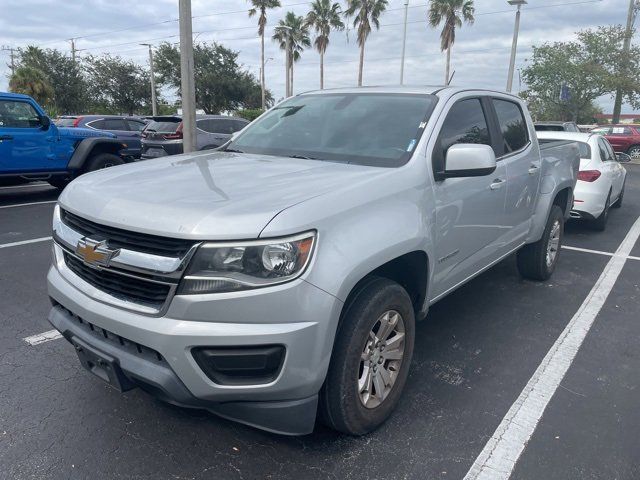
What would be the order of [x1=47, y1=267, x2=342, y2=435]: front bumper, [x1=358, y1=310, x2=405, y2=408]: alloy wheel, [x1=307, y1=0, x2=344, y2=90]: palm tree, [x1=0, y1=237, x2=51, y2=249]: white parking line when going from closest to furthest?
[x1=47, y1=267, x2=342, y2=435]: front bumper, [x1=358, y1=310, x2=405, y2=408]: alloy wheel, [x1=0, y1=237, x2=51, y2=249]: white parking line, [x1=307, y1=0, x2=344, y2=90]: palm tree

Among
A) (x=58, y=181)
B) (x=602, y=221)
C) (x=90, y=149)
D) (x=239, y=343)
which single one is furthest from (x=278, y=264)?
(x=58, y=181)

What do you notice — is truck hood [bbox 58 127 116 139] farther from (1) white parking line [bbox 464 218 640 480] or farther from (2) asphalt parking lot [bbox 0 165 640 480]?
(1) white parking line [bbox 464 218 640 480]

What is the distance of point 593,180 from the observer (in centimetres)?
743

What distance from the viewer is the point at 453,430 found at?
2.76 meters

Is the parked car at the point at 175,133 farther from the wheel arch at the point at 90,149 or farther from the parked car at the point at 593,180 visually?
the parked car at the point at 593,180

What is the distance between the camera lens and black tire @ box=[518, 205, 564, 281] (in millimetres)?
5030

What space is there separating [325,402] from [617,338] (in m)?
2.77

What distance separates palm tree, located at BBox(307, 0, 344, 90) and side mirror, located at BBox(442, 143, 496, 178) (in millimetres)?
41806

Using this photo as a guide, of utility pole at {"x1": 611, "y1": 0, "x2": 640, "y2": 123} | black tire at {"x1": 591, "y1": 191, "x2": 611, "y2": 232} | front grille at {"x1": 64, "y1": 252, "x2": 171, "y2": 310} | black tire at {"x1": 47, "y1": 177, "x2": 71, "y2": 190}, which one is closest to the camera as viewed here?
front grille at {"x1": 64, "y1": 252, "x2": 171, "y2": 310}

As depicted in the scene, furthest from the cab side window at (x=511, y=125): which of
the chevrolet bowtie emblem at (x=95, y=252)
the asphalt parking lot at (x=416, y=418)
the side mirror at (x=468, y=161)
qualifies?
the chevrolet bowtie emblem at (x=95, y=252)

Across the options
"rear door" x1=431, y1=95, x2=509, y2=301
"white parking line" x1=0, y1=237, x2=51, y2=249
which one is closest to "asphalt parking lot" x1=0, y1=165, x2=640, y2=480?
"rear door" x1=431, y1=95, x2=509, y2=301

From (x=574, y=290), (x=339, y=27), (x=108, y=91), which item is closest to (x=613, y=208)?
(x=574, y=290)

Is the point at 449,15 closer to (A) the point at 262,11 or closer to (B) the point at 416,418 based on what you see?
(A) the point at 262,11

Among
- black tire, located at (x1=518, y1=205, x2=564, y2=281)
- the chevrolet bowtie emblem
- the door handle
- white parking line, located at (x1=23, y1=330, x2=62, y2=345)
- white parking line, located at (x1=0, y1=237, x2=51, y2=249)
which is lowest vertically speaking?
white parking line, located at (x1=0, y1=237, x2=51, y2=249)
